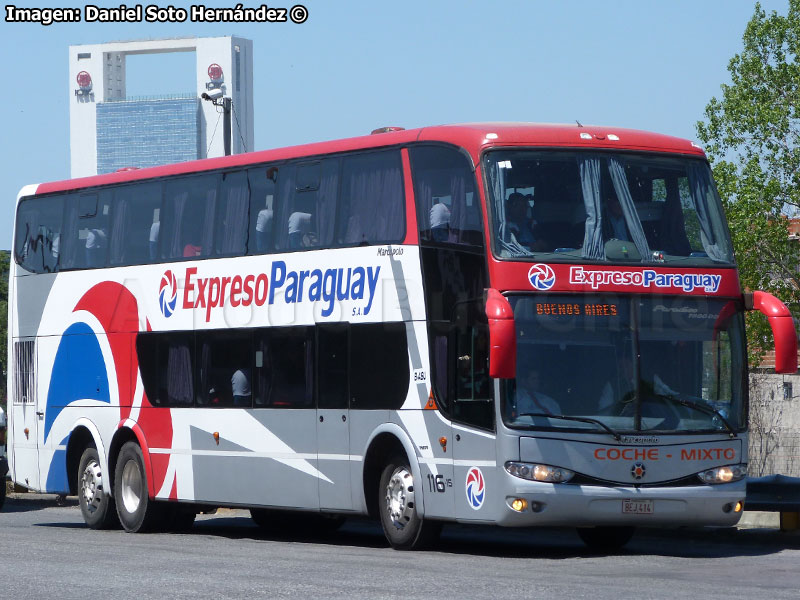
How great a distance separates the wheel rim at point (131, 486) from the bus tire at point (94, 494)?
32cm

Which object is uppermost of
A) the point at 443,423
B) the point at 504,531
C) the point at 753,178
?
the point at 753,178

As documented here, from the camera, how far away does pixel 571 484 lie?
1499 cm

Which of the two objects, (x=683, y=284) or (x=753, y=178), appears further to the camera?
(x=753, y=178)

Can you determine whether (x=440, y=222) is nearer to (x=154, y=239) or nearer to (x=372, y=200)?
(x=372, y=200)

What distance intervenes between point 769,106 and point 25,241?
3713cm

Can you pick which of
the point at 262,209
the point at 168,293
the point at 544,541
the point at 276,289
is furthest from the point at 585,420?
the point at 168,293

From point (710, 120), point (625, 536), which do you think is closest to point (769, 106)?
point (710, 120)

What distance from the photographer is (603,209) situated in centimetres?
1562

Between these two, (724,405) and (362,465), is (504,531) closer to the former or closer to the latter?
(362,465)

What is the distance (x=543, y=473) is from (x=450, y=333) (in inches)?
65.5

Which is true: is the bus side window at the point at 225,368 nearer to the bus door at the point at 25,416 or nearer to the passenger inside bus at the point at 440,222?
the passenger inside bus at the point at 440,222

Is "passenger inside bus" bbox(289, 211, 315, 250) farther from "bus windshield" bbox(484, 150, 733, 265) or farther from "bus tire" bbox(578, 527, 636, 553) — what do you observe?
"bus tire" bbox(578, 527, 636, 553)

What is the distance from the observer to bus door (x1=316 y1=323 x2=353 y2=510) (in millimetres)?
17266

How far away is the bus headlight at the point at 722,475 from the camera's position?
1541 centimetres
